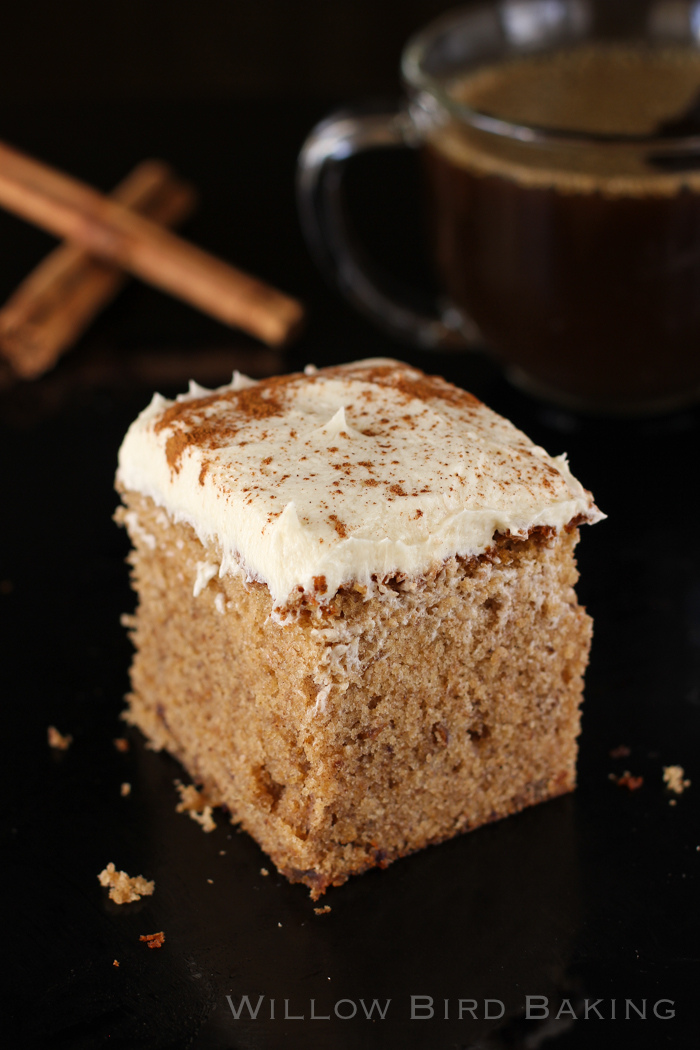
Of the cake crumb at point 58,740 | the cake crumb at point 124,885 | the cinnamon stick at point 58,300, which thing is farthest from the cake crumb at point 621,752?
the cinnamon stick at point 58,300

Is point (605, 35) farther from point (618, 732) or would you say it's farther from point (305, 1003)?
point (305, 1003)

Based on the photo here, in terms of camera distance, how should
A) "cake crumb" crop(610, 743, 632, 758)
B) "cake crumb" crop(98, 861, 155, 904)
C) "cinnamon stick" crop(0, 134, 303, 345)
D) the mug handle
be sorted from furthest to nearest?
"cinnamon stick" crop(0, 134, 303, 345) < the mug handle < "cake crumb" crop(610, 743, 632, 758) < "cake crumb" crop(98, 861, 155, 904)

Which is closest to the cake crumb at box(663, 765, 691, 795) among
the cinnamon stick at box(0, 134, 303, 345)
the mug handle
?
the mug handle

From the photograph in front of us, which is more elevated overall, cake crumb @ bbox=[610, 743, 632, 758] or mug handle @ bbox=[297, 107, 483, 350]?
mug handle @ bbox=[297, 107, 483, 350]

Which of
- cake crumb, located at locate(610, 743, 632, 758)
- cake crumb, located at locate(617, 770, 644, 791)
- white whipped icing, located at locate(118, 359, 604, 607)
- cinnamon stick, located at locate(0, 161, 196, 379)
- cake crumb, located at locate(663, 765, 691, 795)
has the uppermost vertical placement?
white whipped icing, located at locate(118, 359, 604, 607)

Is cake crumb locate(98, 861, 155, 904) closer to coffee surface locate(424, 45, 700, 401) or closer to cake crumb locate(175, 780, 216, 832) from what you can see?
cake crumb locate(175, 780, 216, 832)

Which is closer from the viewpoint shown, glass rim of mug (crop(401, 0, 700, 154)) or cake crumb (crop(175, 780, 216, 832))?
cake crumb (crop(175, 780, 216, 832))

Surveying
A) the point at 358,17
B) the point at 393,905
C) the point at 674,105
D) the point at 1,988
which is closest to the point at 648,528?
the point at 674,105
